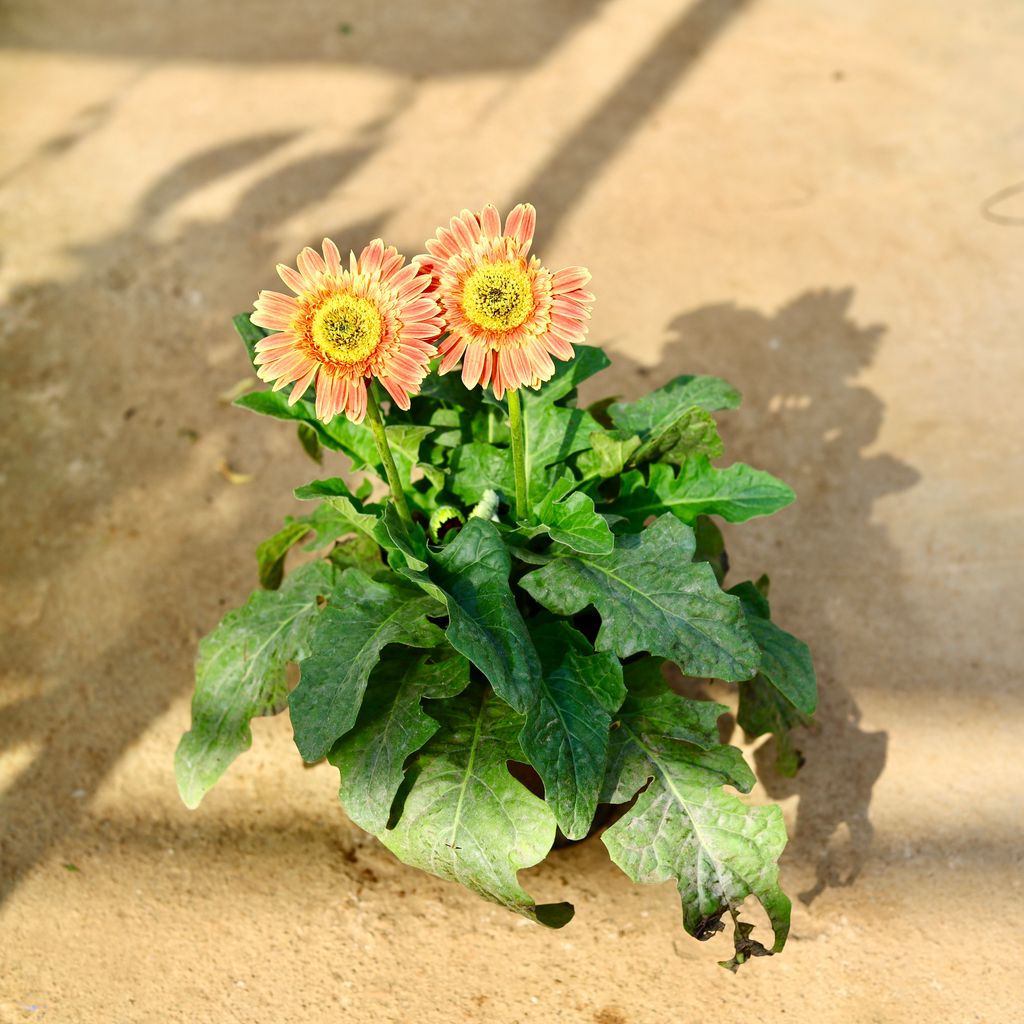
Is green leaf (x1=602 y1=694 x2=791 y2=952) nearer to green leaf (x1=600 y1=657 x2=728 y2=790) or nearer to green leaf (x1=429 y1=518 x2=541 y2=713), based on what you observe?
→ green leaf (x1=600 y1=657 x2=728 y2=790)

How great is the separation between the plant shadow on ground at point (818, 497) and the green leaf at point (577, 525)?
3.51 feet

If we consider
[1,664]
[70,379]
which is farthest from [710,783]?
[70,379]

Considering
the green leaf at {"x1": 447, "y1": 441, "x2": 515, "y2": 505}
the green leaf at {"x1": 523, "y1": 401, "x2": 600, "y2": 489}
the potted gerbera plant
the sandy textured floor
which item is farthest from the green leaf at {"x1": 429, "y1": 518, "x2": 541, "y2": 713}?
the sandy textured floor

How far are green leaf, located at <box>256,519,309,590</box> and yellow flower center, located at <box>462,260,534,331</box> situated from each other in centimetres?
96

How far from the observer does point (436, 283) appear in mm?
2219

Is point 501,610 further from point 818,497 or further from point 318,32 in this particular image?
point 318,32

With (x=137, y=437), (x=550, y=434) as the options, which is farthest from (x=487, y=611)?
(x=137, y=437)

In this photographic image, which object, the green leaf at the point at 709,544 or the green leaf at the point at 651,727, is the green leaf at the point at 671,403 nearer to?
the green leaf at the point at 709,544

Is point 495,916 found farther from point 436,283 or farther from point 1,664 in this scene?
point 1,664

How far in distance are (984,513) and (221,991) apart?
296 cm

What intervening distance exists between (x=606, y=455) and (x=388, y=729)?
882 mm

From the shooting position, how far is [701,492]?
8.76 feet

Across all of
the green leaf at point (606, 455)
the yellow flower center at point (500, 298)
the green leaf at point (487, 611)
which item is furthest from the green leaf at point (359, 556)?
the yellow flower center at point (500, 298)

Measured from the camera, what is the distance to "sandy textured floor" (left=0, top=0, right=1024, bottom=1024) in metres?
2.75
